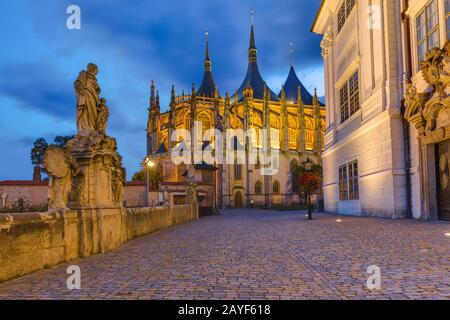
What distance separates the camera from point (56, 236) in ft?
23.2

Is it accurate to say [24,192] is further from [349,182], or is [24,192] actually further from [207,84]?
[207,84]

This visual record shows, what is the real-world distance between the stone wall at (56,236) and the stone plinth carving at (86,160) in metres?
0.36

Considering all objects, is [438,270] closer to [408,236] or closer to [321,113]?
[408,236]

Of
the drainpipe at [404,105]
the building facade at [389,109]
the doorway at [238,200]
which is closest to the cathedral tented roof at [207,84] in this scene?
the doorway at [238,200]

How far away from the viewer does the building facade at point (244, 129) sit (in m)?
62.1

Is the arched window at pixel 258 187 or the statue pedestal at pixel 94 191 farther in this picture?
the arched window at pixel 258 187

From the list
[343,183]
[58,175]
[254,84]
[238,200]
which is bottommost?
[238,200]

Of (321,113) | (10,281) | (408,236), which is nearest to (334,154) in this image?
(408,236)

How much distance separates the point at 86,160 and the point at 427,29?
12767 mm

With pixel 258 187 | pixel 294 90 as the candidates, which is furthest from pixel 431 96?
pixel 294 90

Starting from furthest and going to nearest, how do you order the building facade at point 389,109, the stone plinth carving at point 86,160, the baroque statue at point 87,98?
the building facade at point 389,109
the baroque statue at point 87,98
the stone plinth carving at point 86,160

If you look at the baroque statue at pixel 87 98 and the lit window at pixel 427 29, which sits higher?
the lit window at pixel 427 29

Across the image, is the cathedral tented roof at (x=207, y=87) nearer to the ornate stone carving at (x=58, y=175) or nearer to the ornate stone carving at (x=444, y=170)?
the ornate stone carving at (x=444, y=170)

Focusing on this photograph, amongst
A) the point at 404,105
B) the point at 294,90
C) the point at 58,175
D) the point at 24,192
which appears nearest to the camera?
the point at 58,175
